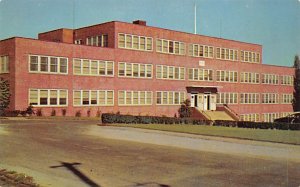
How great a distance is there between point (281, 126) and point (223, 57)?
2837 cm

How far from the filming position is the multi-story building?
35562 millimetres

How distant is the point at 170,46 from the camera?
48.9 meters

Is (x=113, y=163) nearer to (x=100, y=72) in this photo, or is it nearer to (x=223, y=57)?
(x=100, y=72)

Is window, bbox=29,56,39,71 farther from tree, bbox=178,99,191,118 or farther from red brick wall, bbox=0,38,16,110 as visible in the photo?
tree, bbox=178,99,191,118

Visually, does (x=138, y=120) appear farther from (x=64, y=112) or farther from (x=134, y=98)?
(x=134, y=98)

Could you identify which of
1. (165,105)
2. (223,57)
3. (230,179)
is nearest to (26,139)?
(230,179)

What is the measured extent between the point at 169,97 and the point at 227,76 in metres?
13.0

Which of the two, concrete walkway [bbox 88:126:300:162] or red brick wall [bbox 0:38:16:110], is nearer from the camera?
concrete walkway [bbox 88:126:300:162]

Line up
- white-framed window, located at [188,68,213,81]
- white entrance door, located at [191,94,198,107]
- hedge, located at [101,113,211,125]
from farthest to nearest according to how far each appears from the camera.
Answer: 1. white entrance door, located at [191,94,198,107]
2. white-framed window, located at [188,68,213,81]
3. hedge, located at [101,113,211,125]

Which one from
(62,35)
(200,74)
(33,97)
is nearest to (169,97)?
(200,74)

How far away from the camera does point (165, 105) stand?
158ft

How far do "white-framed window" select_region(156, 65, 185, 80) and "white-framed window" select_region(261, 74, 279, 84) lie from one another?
2062 centimetres

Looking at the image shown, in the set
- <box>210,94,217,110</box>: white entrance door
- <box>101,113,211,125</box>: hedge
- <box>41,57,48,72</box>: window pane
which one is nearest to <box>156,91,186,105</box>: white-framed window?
<box>210,94,217,110</box>: white entrance door

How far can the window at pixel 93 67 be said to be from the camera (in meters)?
38.9
